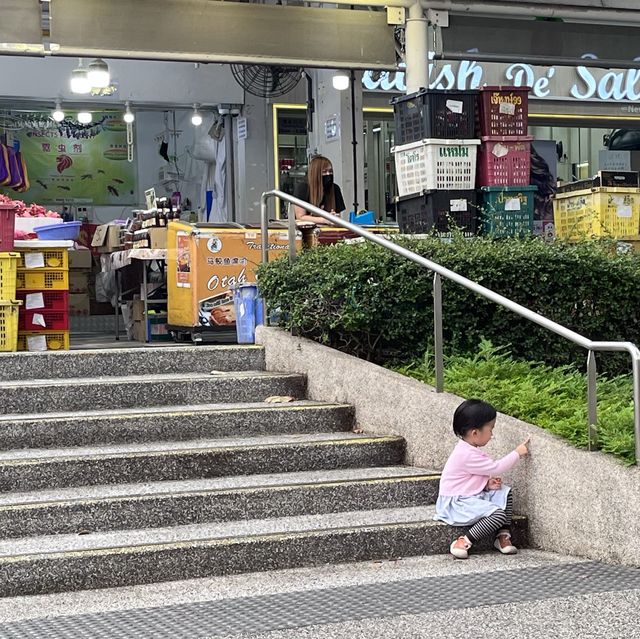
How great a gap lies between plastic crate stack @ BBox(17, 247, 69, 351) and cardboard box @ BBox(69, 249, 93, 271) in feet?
16.8

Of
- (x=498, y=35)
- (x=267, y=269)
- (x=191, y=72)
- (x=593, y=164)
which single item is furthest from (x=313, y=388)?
(x=593, y=164)

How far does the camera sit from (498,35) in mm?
11273

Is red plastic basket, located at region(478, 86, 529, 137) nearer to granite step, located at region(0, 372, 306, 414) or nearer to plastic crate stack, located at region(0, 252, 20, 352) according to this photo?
granite step, located at region(0, 372, 306, 414)

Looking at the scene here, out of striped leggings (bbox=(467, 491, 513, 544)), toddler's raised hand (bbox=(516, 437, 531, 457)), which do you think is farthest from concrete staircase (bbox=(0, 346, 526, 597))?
toddler's raised hand (bbox=(516, 437, 531, 457))

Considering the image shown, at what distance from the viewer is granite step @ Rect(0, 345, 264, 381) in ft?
22.8

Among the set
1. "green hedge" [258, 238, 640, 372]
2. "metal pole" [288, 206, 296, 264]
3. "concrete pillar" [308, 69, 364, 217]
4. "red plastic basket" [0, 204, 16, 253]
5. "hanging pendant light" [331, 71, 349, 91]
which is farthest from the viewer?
"concrete pillar" [308, 69, 364, 217]

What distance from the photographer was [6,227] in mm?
7887

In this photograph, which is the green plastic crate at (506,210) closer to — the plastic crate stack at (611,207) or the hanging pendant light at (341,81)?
the plastic crate stack at (611,207)

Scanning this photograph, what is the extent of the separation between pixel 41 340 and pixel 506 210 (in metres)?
3.78

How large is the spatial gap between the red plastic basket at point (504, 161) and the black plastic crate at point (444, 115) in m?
0.18

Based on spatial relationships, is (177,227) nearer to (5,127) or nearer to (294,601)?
(294,601)

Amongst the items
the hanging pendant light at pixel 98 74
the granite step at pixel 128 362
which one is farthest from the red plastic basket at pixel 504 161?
the hanging pendant light at pixel 98 74

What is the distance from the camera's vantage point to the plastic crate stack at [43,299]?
843cm

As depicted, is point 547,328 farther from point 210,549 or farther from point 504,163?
point 504,163
